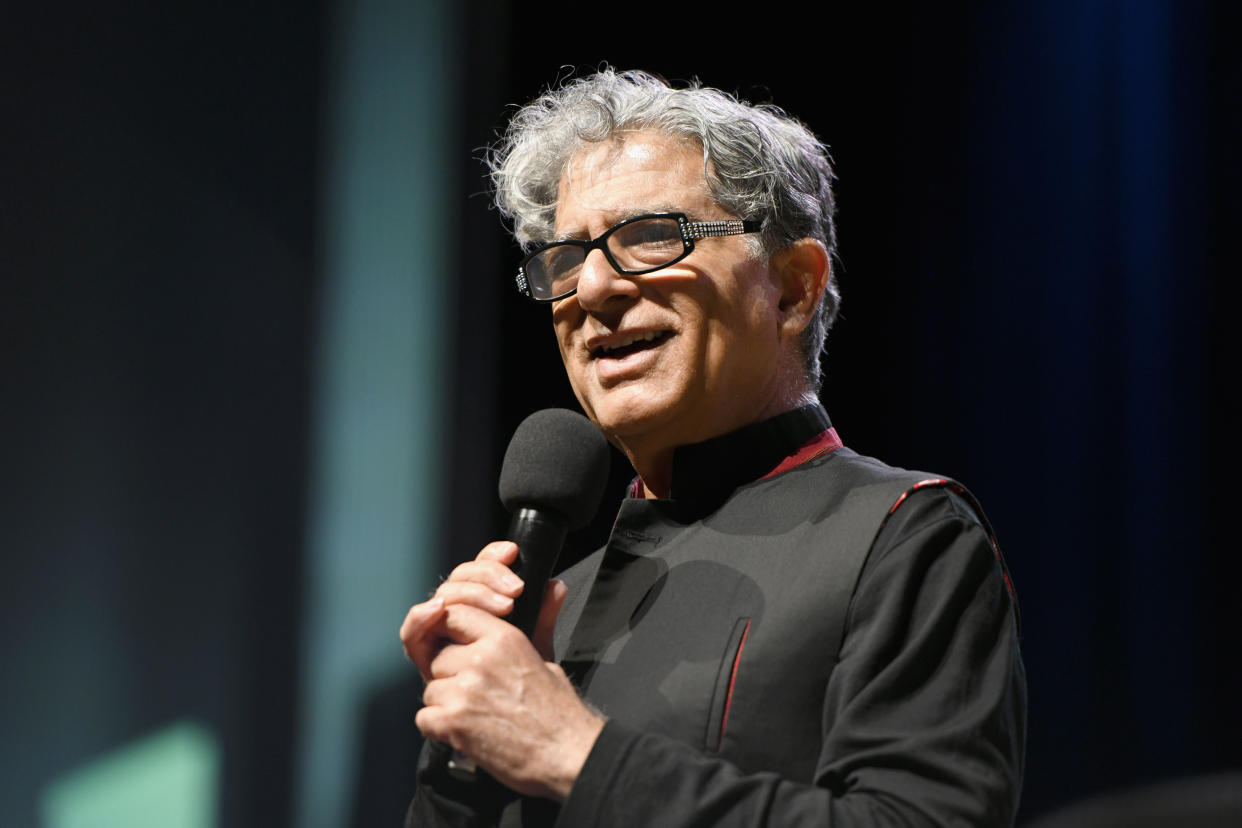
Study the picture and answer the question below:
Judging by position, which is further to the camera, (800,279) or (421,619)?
(800,279)

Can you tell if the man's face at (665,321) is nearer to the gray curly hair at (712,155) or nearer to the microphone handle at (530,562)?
the gray curly hair at (712,155)

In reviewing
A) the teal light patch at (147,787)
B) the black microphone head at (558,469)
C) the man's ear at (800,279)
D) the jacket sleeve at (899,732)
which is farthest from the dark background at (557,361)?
the jacket sleeve at (899,732)

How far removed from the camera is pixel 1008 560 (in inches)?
107

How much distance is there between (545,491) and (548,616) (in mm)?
136

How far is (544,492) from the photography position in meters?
1.19

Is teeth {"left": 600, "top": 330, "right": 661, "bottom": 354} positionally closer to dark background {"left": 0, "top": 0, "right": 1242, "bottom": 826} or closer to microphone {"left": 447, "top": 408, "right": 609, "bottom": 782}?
microphone {"left": 447, "top": 408, "right": 609, "bottom": 782}

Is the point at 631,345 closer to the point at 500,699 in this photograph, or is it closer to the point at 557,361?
the point at 500,699

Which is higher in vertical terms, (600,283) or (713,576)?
(600,283)

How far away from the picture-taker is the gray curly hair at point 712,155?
148cm

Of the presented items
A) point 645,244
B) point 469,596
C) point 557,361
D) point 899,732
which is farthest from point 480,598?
point 557,361

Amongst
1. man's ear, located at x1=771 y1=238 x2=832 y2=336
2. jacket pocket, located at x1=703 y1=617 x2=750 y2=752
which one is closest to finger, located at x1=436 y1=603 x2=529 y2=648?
jacket pocket, located at x1=703 y1=617 x2=750 y2=752

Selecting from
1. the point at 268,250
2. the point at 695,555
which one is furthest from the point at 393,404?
the point at 695,555

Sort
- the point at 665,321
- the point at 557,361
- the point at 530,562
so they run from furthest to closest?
A: the point at 557,361, the point at 665,321, the point at 530,562

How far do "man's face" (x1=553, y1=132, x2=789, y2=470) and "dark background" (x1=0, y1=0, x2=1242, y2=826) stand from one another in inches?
52.9
